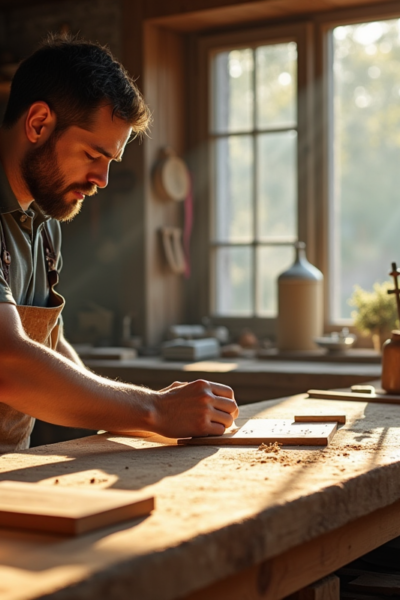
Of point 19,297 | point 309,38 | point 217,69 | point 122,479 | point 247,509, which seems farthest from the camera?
point 217,69

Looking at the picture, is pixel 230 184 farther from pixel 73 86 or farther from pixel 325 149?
pixel 73 86

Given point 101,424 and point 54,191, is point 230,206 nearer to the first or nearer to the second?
point 54,191

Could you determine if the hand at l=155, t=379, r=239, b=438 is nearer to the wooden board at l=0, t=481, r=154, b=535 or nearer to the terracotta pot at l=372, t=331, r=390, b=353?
the wooden board at l=0, t=481, r=154, b=535

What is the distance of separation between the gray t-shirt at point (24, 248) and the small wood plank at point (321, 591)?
1111 mm

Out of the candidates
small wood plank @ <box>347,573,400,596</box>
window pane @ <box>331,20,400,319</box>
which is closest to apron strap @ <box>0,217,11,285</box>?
small wood plank @ <box>347,573,400,596</box>

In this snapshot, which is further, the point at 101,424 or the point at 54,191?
the point at 54,191

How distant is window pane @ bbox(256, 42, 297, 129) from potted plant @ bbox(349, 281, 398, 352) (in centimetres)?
109

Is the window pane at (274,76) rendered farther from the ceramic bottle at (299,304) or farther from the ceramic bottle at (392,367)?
the ceramic bottle at (392,367)

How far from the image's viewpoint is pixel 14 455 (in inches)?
69.1

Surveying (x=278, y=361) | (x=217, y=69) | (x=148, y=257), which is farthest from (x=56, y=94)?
(x=217, y=69)

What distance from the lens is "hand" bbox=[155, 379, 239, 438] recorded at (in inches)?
72.5

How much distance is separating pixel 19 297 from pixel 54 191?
316mm

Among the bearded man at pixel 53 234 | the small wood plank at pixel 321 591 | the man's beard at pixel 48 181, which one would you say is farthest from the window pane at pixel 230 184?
the small wood plank at pixel 321 591

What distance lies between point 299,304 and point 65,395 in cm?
249
